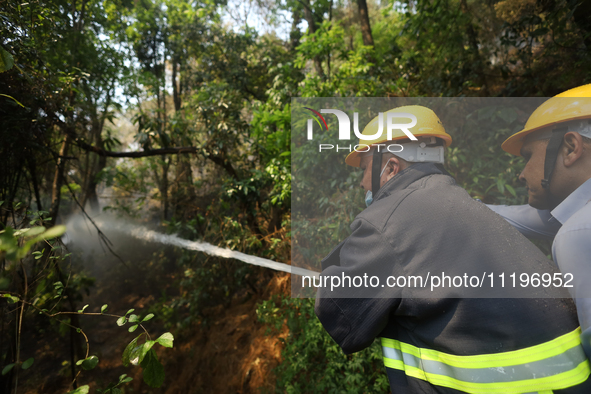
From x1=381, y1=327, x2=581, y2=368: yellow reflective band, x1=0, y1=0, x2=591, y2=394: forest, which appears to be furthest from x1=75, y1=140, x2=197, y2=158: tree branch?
x1=381, y1=327, x2=581, y2=368: yellow reflective band

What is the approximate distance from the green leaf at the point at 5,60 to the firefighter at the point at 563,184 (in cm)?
273

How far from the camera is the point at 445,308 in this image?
4.36 ft

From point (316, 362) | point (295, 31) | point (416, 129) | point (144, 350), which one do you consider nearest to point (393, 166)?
point (416, 129)

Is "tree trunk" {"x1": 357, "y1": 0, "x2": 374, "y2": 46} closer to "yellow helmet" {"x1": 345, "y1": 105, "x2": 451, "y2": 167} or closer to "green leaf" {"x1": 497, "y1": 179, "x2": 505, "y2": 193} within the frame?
"yellow helmet" {"x1": 345, "y1": 105, "x2": 451, "y2": 167}

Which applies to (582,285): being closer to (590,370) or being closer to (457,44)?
(590,370)

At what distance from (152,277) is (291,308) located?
485cm

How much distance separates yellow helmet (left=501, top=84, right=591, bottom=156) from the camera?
1.45 m

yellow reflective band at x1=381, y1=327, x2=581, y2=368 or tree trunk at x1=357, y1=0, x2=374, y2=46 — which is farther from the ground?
tree trunk at x1=357, y1=0, x2=374, y2=46

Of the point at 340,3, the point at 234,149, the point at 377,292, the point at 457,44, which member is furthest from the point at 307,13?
the point at 377,292

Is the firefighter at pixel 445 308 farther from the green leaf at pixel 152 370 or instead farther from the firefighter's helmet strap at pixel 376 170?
the green leaf at pixel 152 370

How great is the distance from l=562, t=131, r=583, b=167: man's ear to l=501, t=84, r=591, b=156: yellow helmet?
0.10 metres

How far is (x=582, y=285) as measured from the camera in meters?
1.22

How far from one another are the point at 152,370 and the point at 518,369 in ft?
5.49

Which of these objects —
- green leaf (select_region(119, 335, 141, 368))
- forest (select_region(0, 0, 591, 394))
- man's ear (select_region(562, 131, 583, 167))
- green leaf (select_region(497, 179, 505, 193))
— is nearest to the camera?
green leaf (select_region(119, 335, 141, 368))
